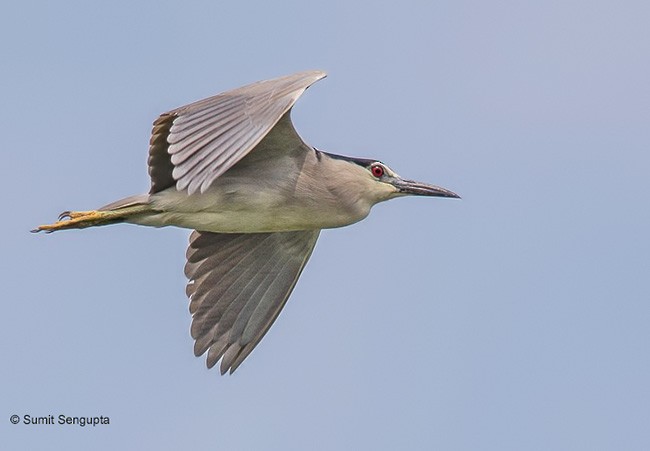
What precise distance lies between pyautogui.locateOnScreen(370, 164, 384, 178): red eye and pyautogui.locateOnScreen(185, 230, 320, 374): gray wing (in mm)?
938

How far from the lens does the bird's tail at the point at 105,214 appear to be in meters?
11.8

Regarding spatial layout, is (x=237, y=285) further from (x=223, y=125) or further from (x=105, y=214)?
(x=223, y=125)

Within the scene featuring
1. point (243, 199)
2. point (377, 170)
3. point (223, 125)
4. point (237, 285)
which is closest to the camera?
point (223, 125)

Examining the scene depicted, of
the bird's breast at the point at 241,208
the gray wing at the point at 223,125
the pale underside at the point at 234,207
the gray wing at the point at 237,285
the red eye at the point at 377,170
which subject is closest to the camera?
the gray wing at the point at 223,125

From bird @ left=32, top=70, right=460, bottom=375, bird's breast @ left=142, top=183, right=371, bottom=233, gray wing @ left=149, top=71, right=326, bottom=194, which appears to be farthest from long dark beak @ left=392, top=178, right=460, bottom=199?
→ gray wing @ left=149, top=71, right=326, bottom=194

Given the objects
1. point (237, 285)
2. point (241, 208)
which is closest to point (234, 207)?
point (241, 208)

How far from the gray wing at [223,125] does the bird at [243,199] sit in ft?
0.03

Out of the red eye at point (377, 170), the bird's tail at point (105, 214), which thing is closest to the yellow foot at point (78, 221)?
the bird's tail at point (105, 214)

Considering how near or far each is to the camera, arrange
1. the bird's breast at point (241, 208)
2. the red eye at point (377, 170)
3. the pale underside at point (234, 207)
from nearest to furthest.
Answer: the pale underside at point (234, 207) → the bird's breast at point (241, 208) → the red eye at point (377, 170)

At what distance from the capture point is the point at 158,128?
11.5 meters

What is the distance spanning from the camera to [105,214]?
11.8m

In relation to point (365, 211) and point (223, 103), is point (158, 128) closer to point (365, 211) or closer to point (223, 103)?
point (223, 103)

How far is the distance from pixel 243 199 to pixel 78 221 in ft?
4.05

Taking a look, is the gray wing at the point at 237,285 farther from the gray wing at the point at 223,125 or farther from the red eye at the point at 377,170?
the gray wing at the point at 223,125
